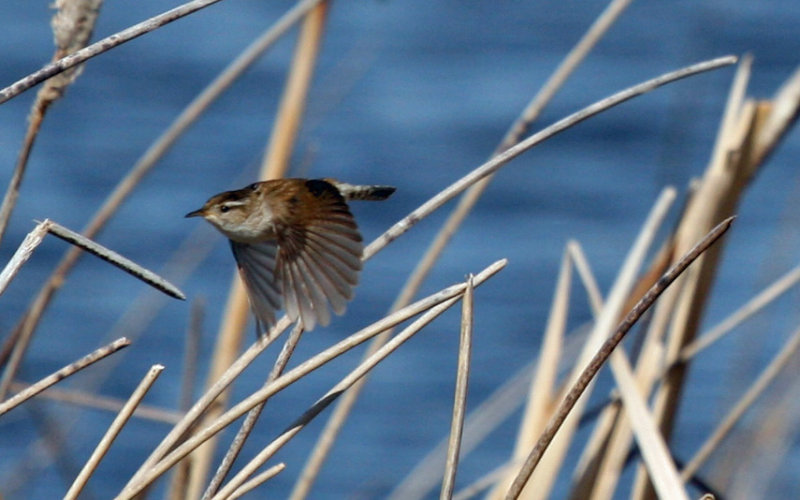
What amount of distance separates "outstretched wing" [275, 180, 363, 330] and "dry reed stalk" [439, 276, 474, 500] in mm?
239

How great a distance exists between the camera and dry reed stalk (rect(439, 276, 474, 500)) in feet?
5.09

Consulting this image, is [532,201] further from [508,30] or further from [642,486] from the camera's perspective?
[642,486]

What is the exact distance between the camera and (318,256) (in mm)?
2010

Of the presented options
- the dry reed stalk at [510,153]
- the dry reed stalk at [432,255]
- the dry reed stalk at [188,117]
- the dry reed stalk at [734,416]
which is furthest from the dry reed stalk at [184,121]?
the dry reed stalk at [734,416]

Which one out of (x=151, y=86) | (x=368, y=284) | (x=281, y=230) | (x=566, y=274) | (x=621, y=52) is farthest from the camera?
(x=621, y=52)

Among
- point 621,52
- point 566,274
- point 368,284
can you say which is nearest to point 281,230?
point 566,274

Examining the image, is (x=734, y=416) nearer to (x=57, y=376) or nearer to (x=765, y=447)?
(x=765, y=447)

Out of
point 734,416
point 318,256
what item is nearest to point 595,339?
point 734,416

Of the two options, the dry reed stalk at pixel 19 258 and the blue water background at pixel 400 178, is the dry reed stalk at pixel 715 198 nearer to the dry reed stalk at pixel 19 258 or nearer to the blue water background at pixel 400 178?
the blue water background at pixel 400 178

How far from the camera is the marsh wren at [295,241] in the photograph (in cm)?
191

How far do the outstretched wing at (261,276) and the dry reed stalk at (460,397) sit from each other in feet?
1.50

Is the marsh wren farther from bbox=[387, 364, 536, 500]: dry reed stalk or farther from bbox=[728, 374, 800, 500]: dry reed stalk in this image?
bbox=[728, 374, 800, 500]: dry reed stalk

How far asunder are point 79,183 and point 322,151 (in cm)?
116

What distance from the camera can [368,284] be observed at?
5996mm
